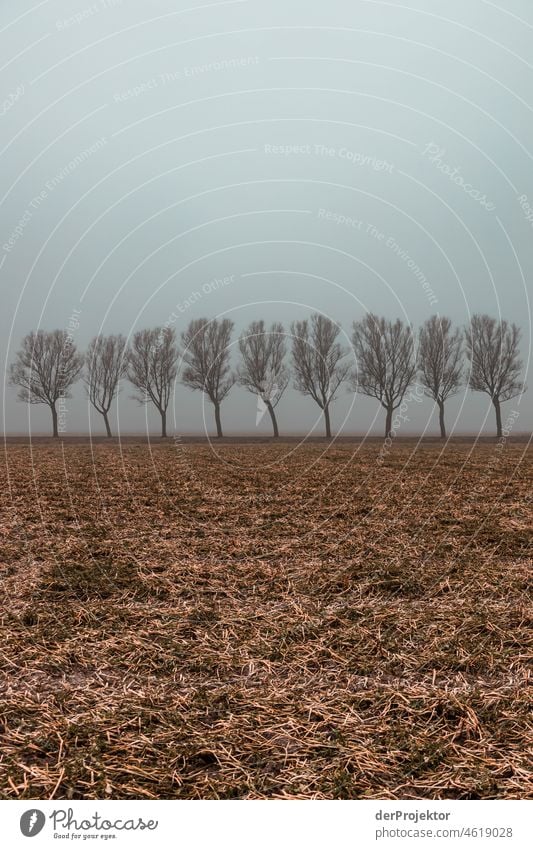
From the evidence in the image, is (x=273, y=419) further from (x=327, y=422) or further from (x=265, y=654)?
(x=265, y=654)

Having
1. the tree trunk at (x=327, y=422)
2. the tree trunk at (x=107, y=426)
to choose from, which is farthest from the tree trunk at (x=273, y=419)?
the tree trunk at (x=107, y=426)

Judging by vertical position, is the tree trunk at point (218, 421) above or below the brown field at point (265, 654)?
above

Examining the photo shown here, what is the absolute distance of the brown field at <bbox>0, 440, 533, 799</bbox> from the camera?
2.71m

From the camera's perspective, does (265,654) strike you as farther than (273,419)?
No

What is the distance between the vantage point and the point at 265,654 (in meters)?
4.03

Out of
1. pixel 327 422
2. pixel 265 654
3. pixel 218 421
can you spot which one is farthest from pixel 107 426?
pixel 265 654

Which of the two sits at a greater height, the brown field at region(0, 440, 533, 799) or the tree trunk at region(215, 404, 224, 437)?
the tree trunk at region(215, 404, 224, 437)

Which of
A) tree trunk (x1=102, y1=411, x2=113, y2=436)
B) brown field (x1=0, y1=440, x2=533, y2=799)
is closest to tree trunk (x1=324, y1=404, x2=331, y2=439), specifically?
tree trunk (x1=102, y1=411, x2=113, y2=436)

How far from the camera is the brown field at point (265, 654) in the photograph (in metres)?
2.71

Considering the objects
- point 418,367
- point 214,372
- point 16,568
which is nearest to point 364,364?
point 418,367

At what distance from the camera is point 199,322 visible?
40719 mm

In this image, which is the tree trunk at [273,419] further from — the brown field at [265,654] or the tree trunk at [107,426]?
the brown field at [265,654]

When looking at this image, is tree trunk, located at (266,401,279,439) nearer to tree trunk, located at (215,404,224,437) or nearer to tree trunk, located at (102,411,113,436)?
tree trunk, located at (215,404,224,437)

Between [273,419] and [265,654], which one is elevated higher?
[273,419]
